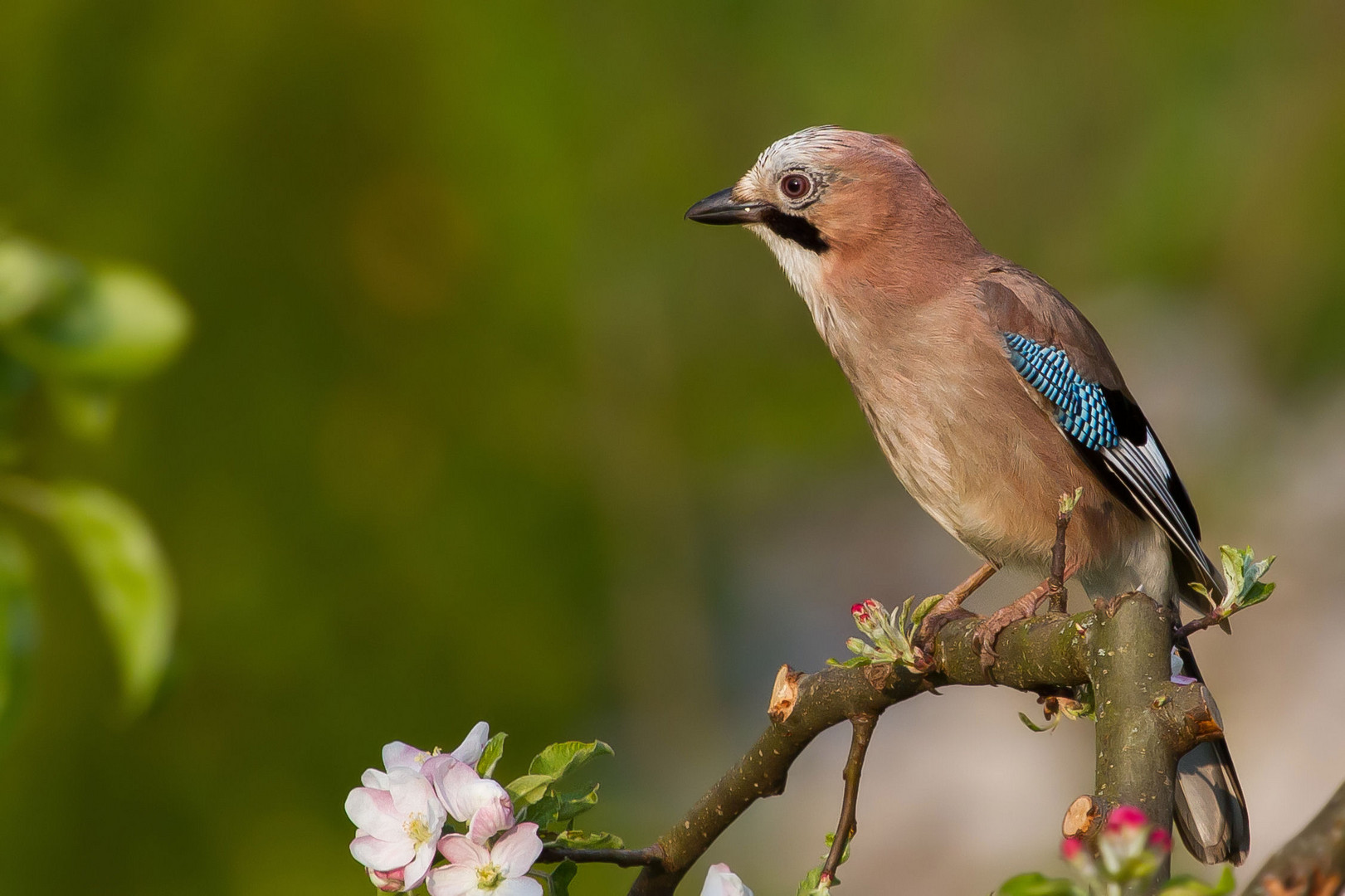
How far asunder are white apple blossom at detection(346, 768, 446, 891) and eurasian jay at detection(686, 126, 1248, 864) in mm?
1399

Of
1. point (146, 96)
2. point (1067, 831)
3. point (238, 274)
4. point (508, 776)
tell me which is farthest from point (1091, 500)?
point (146, 96)

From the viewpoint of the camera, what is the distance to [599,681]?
13.8ft

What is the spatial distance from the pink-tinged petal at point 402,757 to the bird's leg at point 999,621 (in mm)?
633

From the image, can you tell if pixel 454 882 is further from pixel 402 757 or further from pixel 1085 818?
pixel 1085 818

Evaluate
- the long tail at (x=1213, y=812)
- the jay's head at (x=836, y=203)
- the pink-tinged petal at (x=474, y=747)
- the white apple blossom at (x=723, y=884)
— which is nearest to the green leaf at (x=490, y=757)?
the pink-tinged petal at (x=474, y=747)

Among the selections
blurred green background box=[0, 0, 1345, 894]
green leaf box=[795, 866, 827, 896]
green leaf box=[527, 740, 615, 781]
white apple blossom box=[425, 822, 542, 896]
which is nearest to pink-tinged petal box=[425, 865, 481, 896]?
white apple blossom box=[425, 822, 542, 896]

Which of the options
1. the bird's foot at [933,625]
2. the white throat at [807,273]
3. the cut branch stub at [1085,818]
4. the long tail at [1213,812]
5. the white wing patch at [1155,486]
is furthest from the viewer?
the white throat at [807,273]

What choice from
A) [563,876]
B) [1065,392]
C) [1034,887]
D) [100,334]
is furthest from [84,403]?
[1065,392]

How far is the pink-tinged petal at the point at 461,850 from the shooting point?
112cm

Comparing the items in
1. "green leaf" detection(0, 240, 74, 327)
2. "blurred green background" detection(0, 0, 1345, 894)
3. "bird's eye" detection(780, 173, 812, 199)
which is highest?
"green leaf" detection(0, 240, 74, 327)

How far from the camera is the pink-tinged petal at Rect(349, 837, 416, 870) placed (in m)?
1.10

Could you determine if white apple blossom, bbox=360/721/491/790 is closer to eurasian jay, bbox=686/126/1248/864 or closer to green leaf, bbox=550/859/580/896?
green leaf, bbox=550/859/580/896

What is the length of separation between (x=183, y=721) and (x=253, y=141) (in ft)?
5.34

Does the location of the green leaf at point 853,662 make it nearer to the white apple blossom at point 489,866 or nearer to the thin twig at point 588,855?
the thin twig at point 588,855
